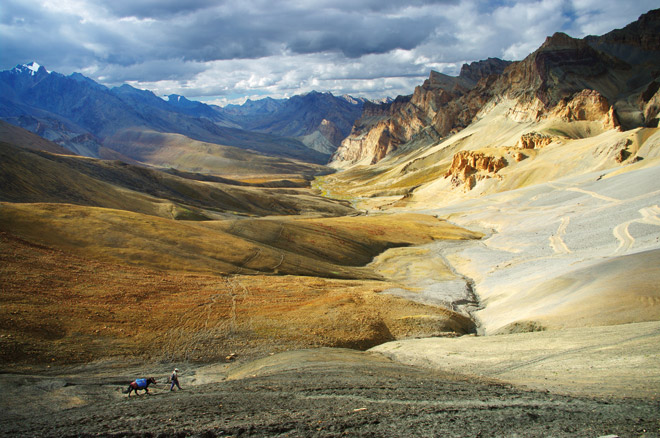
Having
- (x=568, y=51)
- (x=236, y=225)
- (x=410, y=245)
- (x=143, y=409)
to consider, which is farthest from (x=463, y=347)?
(x=568, y=51)

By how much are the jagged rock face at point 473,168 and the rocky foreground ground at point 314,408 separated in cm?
12263

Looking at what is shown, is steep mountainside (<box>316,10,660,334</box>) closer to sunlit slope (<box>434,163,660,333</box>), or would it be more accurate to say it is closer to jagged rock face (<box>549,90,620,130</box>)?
sunlit slope (<box>434,163,660,333</box>)

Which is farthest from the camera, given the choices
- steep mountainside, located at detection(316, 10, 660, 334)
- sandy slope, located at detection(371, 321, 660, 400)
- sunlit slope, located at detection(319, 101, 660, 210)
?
sunlit slope, located at detection(319, 101, 660, 210)

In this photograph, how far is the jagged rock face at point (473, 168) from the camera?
12946 centimetres

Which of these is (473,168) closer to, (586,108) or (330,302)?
(586,108)

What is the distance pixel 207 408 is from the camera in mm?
13461

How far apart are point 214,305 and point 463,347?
17.9 metres

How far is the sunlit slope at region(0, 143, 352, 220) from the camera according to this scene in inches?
2313

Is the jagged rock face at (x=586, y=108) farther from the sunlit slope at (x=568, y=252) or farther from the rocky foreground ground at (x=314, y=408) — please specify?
the rocky foreground ground at (x=314, y=408)

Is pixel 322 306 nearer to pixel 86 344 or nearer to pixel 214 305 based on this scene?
pixel 214 305

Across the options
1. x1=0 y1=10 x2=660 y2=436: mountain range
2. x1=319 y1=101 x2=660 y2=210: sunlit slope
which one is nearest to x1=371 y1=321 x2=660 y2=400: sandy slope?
x1=0 y1=10 x2=660 y2=436: mountain range

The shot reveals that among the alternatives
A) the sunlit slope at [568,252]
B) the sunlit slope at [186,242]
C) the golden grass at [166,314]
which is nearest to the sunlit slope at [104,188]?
the sunlit slope at [186,242]

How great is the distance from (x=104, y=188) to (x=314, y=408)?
238 feet

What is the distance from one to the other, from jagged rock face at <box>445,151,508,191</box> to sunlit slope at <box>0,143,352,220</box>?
6548cm
